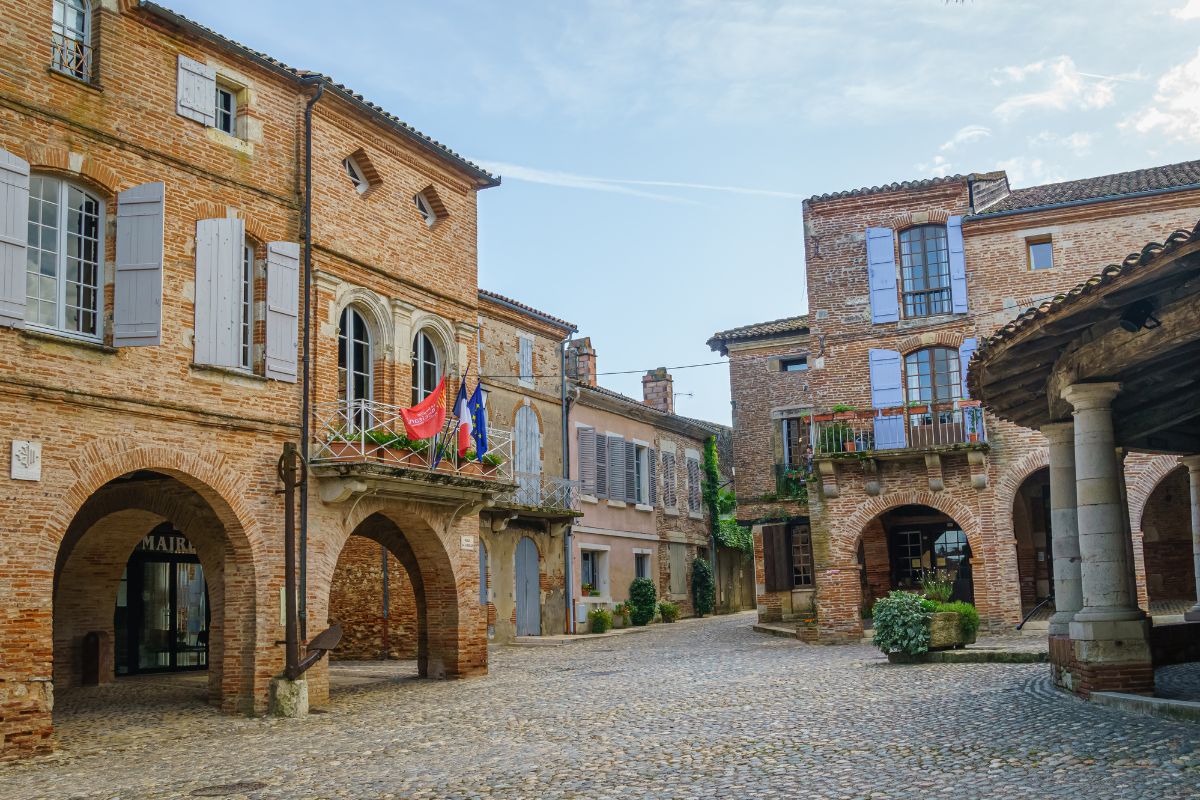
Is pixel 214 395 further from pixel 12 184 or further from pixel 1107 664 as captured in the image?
pixel 1107 664

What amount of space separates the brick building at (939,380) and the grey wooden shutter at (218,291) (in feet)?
44.1

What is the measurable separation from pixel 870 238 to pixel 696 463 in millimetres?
14954

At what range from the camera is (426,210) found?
752 inches

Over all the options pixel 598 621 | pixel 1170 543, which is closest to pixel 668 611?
pixel 598 621

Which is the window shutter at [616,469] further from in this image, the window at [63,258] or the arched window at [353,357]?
the window at [63,258]

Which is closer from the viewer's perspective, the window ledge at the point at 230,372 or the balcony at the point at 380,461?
the window ledge at the point at 230,372

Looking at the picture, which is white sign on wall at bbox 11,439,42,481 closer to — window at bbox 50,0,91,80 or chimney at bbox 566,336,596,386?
window at bbox 50,0,91,80

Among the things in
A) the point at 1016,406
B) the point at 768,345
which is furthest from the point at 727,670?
the point at 768,345

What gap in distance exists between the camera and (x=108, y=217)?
44.1 ft

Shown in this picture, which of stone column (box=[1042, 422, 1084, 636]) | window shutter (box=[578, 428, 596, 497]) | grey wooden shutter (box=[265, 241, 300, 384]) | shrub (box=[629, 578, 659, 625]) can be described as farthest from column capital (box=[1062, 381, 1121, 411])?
shrub (box=[629, 578, 659, 625])

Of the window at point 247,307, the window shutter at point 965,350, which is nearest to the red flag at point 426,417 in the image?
the window at point 247,307

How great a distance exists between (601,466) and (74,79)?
67.9 feet

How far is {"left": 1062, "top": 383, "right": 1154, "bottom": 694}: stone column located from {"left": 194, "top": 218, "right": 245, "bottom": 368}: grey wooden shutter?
9685mm

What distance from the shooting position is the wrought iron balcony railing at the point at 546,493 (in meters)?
28.0
